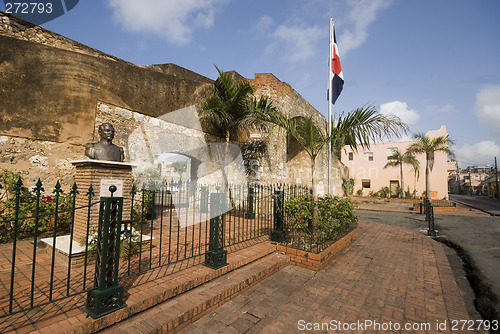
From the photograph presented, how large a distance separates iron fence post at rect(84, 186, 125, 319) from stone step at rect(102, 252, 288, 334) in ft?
0.71

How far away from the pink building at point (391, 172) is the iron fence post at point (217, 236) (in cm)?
2420

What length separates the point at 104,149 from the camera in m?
4.39

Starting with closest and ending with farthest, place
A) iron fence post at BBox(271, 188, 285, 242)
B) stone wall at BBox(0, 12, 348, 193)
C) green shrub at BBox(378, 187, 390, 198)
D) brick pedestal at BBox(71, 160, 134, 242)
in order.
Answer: brick pedestal at BBox(71, 160, 134, 242), iron fence post at BBox(271, 188, 285, 242), stone wall at BBox(0, 12, 348, 193), green shrub at BBox(378, 187, 390, 198)

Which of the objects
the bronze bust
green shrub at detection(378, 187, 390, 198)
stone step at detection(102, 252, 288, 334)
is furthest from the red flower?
green shrub at detection(378, 187, 390, 198)

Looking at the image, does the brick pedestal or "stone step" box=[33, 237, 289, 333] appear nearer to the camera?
"stone step" box=[33, 237, 289, 333]

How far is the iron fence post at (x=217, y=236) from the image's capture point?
3.66 metres

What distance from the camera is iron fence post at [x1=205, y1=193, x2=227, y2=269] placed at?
3.66 metres

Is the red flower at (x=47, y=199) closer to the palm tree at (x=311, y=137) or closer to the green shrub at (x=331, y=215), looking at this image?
the palm tree at (x=311, y=137)

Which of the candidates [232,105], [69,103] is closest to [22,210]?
[69,103]

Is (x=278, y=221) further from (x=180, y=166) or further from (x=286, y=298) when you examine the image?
(x=180, y=166)

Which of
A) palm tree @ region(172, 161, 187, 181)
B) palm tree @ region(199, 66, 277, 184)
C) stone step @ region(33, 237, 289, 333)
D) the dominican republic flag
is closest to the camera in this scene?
stone step @ region(33, 237, 289, 333)

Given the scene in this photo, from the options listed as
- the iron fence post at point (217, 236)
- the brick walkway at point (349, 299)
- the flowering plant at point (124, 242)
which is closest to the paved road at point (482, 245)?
the brick walkway at point (349, 299)

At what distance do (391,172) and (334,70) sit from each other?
26062mm

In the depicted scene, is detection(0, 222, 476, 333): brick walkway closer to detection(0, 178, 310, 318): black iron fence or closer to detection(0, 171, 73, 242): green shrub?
detection(0, 178, 310, 318): black iron fence
